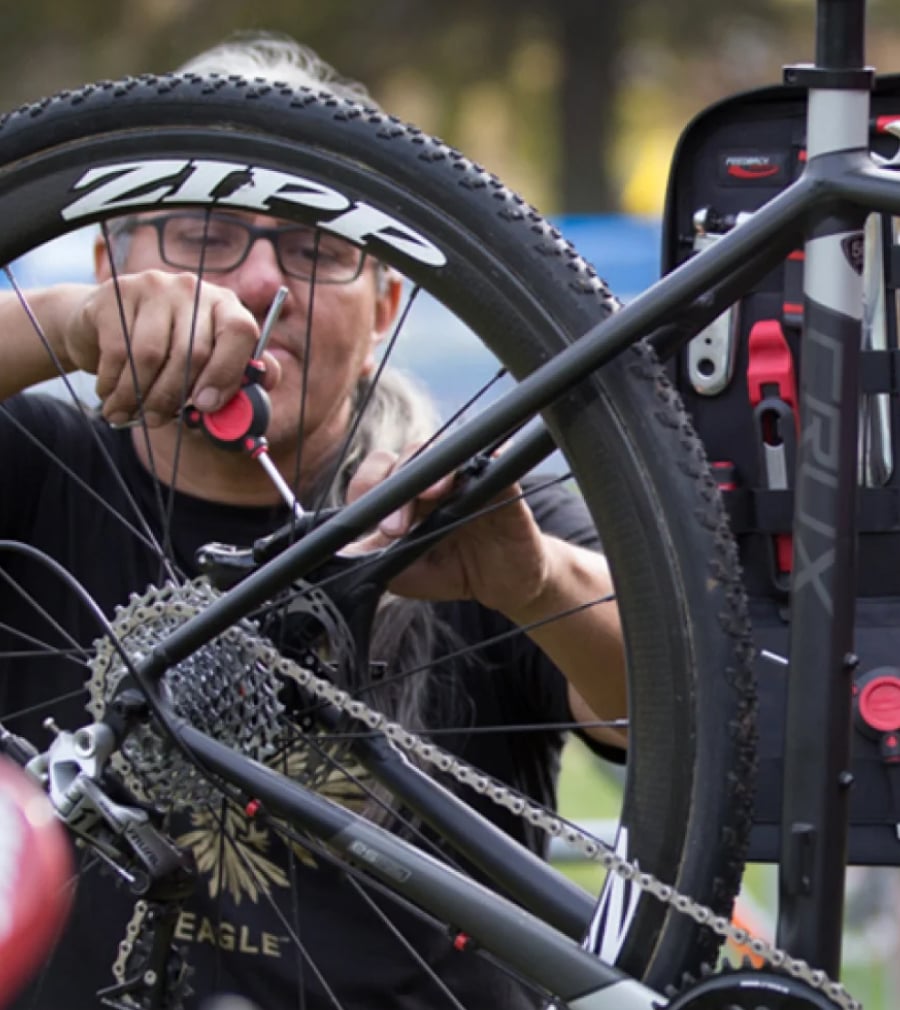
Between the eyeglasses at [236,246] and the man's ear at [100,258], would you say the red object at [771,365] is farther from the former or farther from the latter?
the man's ear at [100,258]

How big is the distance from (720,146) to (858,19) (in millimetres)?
321

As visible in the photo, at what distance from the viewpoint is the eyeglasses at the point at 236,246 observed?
1.80 m

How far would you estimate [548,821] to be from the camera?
1279mm

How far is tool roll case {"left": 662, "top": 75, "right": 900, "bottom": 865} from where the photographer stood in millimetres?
1465

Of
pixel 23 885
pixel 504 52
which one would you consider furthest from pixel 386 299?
pixel 504 52

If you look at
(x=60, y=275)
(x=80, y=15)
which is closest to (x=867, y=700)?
(x=60, y=275)

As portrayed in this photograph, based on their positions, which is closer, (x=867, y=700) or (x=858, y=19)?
(x=858, y=19)

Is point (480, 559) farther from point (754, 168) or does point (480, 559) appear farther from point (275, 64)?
point (275, 64)

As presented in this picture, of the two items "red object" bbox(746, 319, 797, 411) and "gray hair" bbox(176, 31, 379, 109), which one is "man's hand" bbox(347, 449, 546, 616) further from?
"gray hair" bbox(176, 31, 379, 109)

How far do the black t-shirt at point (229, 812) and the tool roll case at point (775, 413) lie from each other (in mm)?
393

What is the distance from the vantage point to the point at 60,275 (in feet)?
10.9

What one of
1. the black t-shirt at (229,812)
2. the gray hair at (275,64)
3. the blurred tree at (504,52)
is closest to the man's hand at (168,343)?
the black t-shirt at (229,812)

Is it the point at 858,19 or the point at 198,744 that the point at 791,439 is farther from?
the point at 198,744

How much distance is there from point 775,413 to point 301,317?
56cm
